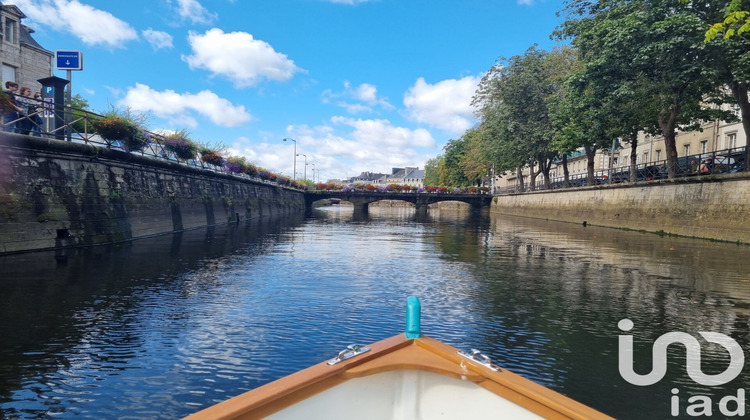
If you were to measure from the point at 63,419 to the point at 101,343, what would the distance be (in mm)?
2307

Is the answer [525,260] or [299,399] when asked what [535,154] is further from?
[299,399]

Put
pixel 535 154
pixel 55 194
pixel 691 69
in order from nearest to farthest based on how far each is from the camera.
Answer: pixel 55 194, pixel 691 69, pixel 535 154

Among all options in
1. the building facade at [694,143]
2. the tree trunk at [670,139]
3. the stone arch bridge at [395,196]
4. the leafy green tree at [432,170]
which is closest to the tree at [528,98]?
the building facade at [694,143]

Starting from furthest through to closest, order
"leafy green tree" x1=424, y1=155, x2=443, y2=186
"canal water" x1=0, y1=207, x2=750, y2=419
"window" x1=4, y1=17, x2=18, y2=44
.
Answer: "leafy green tree" x1=424, y1=155, x2=443, y2=186 → "window" x1=4, y1=17, x2=18, y2=44 → "canal water" x1=0, y1=207, x2=750, y2=419

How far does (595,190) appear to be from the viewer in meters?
36.1

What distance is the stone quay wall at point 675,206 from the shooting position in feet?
67.3

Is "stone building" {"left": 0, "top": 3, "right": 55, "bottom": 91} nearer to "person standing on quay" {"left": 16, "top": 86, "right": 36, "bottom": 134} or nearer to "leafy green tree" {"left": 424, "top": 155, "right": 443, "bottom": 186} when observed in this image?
"person standing on quay" {"left": 16, "top": 86, "right": 36, "bottom": 134}

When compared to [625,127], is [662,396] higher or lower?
lower

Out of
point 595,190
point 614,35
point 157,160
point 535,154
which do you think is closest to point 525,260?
point 614,35

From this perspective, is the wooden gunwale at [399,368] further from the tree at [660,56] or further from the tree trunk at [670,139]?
the tree trunk at [670,139]

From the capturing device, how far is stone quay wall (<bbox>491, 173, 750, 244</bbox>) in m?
20.5

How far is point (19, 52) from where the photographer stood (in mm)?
37875

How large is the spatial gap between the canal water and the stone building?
32615 millimetres

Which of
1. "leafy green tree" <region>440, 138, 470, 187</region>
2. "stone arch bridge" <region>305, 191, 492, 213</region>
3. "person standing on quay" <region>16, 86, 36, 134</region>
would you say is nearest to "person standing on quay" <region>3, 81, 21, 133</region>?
"person standing on quay" <region>16, 86, 36, 134</region>
